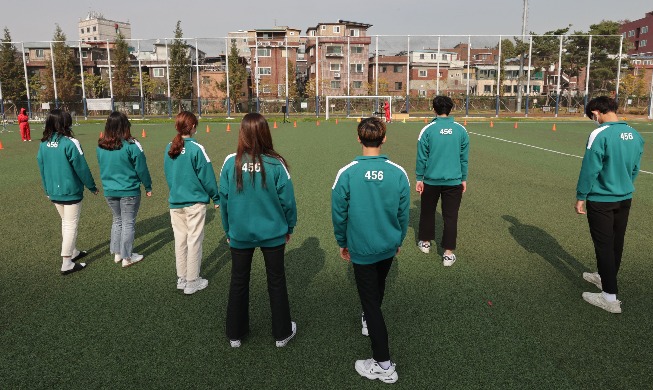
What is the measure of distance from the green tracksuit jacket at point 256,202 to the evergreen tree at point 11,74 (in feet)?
220

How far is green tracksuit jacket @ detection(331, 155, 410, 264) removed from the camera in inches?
133

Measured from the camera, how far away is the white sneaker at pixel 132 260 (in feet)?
19.4

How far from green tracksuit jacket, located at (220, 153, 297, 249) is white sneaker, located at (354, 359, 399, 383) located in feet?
3.87

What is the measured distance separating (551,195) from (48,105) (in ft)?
169

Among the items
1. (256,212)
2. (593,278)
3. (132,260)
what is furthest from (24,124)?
(593,278)

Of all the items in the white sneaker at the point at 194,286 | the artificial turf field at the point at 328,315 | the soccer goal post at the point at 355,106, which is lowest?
the artificial turf field at the point at 328,315

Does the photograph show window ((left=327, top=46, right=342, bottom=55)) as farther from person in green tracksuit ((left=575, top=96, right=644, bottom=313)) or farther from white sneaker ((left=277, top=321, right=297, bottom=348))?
white sneaker ((left=277, top=321, right=297, bottom=348))

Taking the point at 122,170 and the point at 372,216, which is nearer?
the point at 372,216

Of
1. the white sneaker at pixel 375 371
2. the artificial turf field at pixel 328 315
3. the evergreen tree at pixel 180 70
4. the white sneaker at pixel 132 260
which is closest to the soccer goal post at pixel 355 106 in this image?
the evergreen tree at pixel 180 70

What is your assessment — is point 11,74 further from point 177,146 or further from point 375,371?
point 375,371

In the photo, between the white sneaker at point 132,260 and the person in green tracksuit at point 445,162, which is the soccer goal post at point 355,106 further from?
the white sneaker at point 132,260

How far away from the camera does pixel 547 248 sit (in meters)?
6.57

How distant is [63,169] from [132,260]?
1405 mm

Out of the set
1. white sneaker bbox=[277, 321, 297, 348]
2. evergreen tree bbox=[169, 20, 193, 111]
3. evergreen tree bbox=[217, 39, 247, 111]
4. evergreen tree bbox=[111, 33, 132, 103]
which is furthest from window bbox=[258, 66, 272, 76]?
white sneaker bbox=[277, 321, 297, 348]
